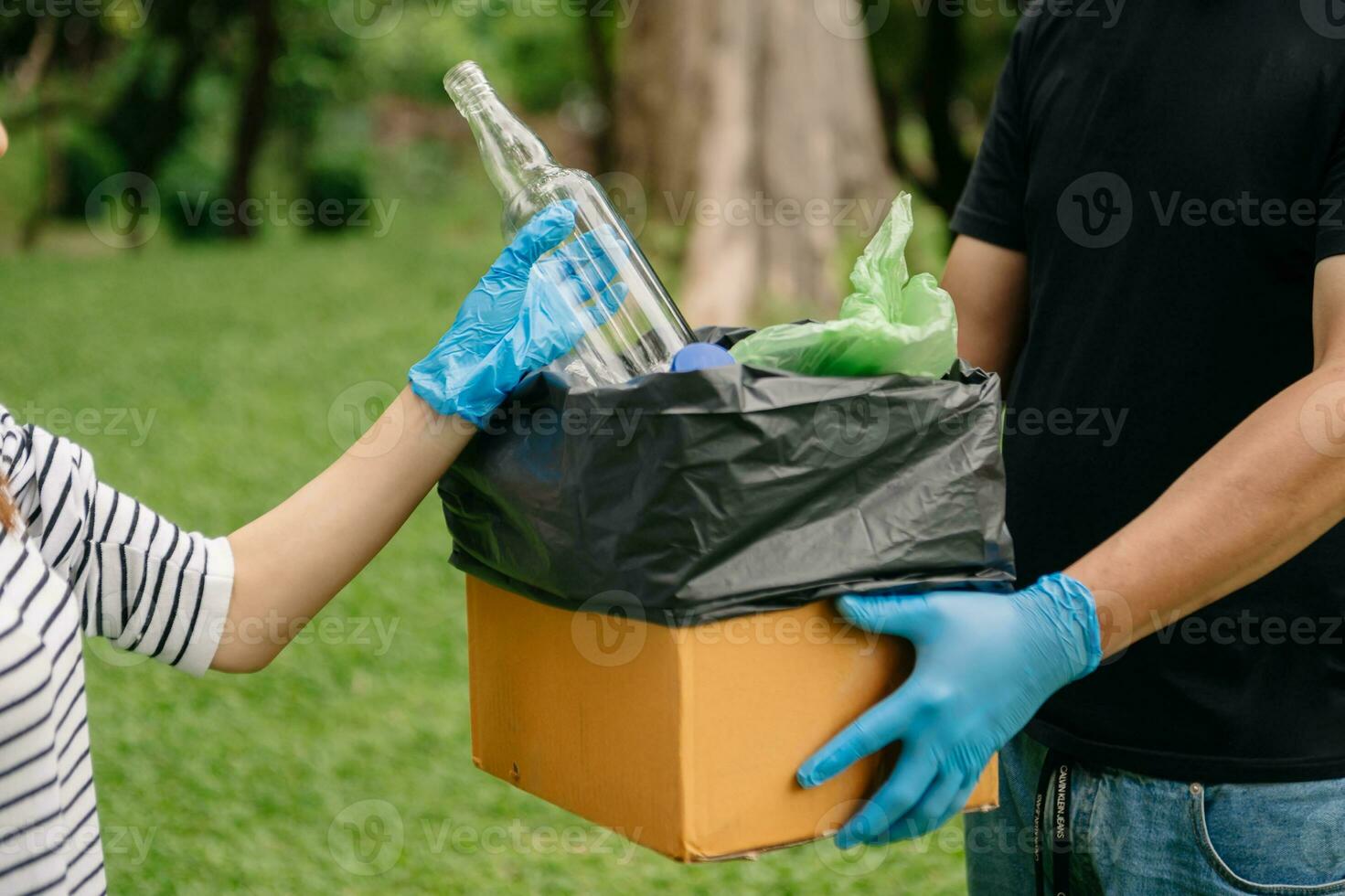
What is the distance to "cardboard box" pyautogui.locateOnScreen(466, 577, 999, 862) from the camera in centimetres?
135

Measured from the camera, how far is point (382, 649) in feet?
16.2

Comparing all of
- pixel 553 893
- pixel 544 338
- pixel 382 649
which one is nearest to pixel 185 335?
pixel 382 649

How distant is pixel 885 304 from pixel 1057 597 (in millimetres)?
371

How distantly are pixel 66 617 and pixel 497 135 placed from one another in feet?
2.56

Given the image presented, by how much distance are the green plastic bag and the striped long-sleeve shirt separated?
2.29 ft

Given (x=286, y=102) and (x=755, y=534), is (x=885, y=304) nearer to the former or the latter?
(x=755, y=534)

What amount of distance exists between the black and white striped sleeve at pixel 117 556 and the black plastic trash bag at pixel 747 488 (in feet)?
1.27

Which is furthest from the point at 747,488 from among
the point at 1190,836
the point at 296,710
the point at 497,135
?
the point at 296,710

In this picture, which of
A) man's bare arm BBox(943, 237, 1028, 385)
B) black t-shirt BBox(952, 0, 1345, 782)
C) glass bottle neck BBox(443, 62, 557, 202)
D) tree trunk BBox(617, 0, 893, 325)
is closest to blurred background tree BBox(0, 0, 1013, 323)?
tree trunk BBox(617, 0, 893, 325)

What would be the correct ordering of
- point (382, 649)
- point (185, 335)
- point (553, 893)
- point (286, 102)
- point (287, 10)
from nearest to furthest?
point (553, 893) → point (382, 649) → point (185, 335) → point (287, 10) → point (286, 102)

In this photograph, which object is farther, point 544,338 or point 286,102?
point 286,102

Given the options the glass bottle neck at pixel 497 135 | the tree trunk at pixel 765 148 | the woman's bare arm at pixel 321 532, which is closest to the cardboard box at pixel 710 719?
the woman's bare arm at pixel 321 532

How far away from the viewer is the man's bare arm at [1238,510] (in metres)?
1.45

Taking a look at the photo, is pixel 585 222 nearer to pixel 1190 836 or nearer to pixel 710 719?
pixel 710 719
